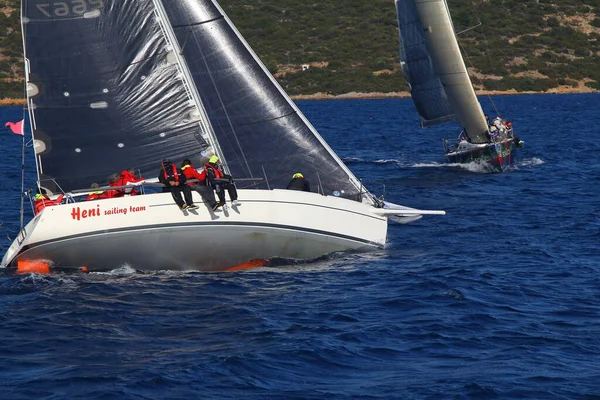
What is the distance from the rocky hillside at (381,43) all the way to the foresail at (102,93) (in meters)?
97.4

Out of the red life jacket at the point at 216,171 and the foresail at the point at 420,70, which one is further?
the foresail at the point at 420,70

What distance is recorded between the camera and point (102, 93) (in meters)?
22.3

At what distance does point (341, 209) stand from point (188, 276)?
352cm

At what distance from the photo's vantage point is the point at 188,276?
20734mm

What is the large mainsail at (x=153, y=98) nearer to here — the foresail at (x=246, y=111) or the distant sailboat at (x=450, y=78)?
the foresail at (x=246, y=111)

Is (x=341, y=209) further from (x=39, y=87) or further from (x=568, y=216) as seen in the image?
(x=568, y=216)

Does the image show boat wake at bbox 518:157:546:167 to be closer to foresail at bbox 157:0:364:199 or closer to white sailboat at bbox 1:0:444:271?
white sailboat at bbox 1:0:444:271

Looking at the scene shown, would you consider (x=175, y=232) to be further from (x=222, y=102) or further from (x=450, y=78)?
(x=450, y=78)

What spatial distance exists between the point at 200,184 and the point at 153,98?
9.22 feet

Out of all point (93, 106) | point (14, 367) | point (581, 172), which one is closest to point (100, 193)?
point (93, 106)

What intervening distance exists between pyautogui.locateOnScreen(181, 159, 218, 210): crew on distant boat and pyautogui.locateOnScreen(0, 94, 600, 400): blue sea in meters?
1.54

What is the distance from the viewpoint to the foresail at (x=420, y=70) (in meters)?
45.6

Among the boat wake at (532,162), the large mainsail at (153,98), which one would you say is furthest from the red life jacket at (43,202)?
the boat wake at (532,162)

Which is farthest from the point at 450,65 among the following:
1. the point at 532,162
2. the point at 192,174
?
the point at 192,174
